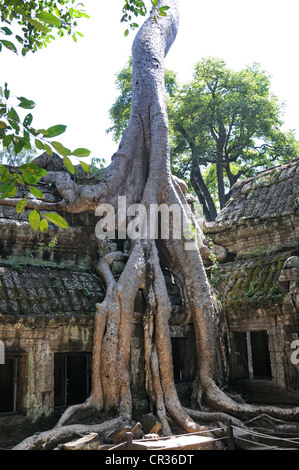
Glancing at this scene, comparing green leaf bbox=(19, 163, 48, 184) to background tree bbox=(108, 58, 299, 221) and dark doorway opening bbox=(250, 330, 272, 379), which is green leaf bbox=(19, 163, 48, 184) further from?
background tree bbox=(108, 58, 299, 221)

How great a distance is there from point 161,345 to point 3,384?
9.39 ft

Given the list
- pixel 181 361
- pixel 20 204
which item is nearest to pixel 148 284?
pixel 181 361

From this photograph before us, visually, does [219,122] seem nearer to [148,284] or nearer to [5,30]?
[148,284]

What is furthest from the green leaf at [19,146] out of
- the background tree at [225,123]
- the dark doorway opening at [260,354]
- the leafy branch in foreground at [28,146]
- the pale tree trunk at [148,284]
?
the background tree at [225,123]

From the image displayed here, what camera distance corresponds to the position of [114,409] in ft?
19.9

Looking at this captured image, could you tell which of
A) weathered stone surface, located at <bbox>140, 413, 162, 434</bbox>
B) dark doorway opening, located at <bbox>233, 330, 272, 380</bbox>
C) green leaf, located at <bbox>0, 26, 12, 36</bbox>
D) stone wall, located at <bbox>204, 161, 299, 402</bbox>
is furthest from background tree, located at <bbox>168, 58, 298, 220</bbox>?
green leaf, located at <bbox>0, 26, 12, 36</bbox>

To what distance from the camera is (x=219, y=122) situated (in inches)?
632

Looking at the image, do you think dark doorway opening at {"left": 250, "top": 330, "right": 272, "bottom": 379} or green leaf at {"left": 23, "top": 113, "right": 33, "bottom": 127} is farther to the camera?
dark doorway opening at {"left": 250, "top": 330, "right": 272, "bottom": 379}

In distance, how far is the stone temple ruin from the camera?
602 cm

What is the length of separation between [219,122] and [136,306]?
10827 millimetres

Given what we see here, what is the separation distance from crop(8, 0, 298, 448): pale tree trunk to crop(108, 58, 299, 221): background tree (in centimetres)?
662

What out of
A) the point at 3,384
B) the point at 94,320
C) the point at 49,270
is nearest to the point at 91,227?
the point at 49,270

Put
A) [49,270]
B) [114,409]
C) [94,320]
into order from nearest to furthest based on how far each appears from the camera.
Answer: [114,409]
[94,320]
[49,270]

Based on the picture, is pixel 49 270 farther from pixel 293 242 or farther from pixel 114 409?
pixel 293 242
